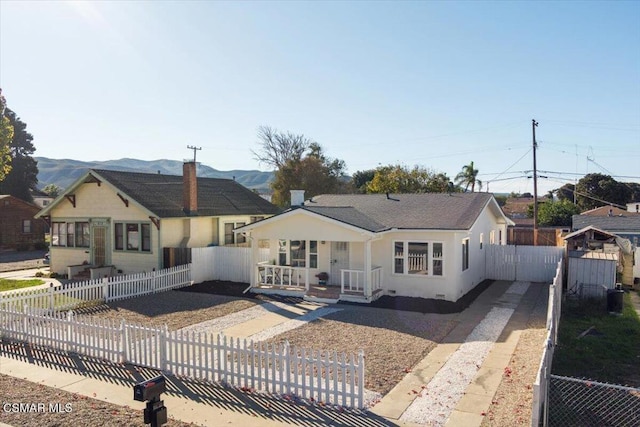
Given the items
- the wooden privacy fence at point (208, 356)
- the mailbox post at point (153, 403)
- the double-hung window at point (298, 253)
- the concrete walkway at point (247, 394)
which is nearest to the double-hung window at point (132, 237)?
the double-hung window at point (298, 253)

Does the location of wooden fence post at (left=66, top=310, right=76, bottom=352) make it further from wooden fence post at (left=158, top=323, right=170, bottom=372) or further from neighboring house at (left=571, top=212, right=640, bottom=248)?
neighboring house at (left=571, top=212, right=640, bottom=248)

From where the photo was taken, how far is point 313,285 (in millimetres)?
19469

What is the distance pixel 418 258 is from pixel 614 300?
655cm

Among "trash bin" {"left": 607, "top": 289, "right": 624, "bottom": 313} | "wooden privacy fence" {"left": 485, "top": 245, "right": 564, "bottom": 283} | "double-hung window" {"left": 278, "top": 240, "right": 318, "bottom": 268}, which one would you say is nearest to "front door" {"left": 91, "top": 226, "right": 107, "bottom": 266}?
"double-hung window" {"left": 278, "top": 240, "right": 318, "bottom": 268}

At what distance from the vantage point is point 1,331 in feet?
41.9

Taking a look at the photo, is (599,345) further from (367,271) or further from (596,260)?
(367,271)

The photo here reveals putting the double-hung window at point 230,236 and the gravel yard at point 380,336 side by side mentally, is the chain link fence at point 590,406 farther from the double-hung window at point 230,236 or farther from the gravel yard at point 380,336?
the double-hung window at point 230,236

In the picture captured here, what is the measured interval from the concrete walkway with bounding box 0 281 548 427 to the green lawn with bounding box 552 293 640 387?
1262 mm

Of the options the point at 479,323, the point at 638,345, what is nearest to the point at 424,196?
the point at 479,323

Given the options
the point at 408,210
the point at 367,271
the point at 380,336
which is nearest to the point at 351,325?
the point at 380,336

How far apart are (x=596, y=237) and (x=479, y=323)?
39.7 feet

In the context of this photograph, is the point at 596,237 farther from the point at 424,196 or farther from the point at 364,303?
the point at 364,303

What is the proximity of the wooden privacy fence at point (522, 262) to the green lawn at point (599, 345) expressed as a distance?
535 cm

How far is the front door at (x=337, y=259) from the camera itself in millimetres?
19312
